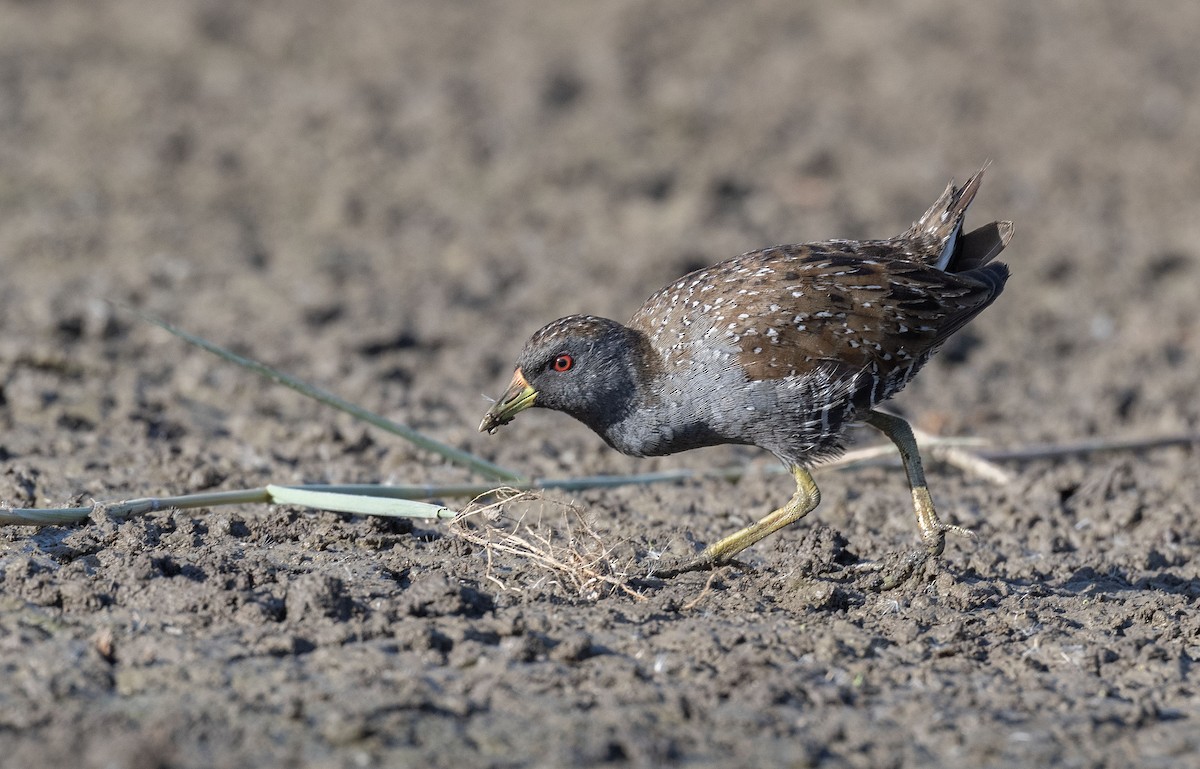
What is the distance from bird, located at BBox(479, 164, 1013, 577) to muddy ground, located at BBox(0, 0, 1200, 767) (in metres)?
0.48

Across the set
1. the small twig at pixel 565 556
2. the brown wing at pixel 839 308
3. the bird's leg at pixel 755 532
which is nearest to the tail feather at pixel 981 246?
the brown wing at pixel 839 308

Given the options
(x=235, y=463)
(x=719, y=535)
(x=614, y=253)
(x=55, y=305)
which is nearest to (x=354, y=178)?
(x=614, y=253)

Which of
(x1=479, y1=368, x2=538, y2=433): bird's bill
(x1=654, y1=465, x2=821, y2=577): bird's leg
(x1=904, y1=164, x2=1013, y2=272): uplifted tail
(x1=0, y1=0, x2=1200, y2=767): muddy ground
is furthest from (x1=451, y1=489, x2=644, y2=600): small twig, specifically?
(x1=904, y1=164, x2=1013, y2=272): uplifted tail

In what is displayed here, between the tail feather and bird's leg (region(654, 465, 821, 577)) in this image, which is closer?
bird's leg (region(654, 465, 821, 577))

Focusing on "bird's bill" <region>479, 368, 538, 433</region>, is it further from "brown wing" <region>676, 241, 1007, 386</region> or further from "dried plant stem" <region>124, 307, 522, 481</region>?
"brown wing" <region>676, 241, 1007, 386</region>

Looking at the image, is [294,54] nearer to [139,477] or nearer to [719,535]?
[139,477]

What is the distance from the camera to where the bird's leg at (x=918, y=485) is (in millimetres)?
6199

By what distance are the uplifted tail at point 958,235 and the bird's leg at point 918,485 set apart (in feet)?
2.75

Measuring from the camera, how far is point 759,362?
6.05m

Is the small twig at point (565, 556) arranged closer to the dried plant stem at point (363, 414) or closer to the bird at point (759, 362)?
the bird at point (759, 362)

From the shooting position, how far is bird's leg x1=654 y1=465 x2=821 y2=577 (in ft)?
19.8

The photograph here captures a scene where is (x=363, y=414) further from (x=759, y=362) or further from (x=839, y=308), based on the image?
(x=839, y=308)

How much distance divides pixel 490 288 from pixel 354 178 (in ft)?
7.38

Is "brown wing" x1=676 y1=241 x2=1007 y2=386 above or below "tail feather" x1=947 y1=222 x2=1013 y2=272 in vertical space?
below
